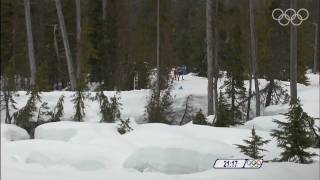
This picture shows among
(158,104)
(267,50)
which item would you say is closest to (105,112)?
(158,104)

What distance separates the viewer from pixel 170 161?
29.5 feet

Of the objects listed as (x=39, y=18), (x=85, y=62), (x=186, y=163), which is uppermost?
(x=39, y=18)

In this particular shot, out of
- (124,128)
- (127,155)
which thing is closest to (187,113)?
(124,128)

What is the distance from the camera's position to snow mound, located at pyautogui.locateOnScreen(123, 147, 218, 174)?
891 centimetres

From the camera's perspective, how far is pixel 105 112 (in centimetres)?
1541

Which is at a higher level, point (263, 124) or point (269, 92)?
point (269, 92)

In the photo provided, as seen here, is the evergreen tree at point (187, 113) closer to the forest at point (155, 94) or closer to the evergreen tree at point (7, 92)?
the forest at point (155, 94)

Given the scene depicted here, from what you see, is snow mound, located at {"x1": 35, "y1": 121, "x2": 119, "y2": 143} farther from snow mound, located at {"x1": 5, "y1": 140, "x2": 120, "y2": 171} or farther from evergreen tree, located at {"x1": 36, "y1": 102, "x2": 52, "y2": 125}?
evergreen tree, located at {"x1": 36, "y1": 102, "x2": 52, "y2": 125}

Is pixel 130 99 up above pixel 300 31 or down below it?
below

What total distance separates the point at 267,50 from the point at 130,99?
8182 mm

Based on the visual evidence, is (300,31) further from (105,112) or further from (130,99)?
(105,112)

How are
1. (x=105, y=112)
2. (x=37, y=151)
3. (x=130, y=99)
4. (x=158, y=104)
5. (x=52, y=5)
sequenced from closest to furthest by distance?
1. (x=37, y=151)
2. (x=105, y=112)
3. (x=158, y=104)
4. (x=130, y=99)
5. (x=52, y=5)

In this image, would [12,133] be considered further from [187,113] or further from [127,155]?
[187,113]

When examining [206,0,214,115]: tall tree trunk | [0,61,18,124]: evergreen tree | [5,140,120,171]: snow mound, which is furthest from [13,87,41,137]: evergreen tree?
[206,0,214,115]: tall tree trunk
